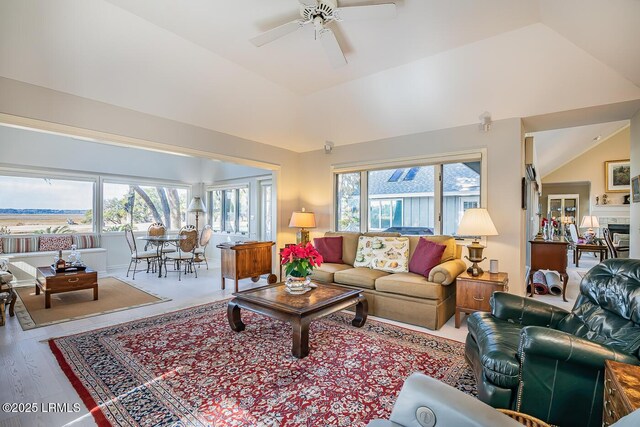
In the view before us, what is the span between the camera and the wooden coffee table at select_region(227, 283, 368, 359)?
2.58m

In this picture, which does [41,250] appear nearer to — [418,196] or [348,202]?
[348,202]

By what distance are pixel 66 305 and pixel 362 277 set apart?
13.6ft

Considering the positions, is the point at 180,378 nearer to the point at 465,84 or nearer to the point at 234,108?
the point at 234,108

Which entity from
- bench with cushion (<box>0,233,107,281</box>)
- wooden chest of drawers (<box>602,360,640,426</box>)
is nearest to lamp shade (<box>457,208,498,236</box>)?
wooden chest of drawers (<box>602,360,640,426</box>)

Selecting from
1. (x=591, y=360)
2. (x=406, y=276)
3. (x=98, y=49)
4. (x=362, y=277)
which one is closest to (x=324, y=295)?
(x=362, y=277)

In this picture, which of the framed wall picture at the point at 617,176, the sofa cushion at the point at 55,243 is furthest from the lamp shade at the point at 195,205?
the framed wall picture at the point at 617,176

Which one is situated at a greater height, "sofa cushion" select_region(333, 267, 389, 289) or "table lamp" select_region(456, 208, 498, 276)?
"table lamp" select_region(456, 208, 498, 276)

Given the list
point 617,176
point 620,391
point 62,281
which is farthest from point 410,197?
point 617,176

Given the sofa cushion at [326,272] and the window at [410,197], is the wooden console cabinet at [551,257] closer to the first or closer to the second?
the window at [410,197]

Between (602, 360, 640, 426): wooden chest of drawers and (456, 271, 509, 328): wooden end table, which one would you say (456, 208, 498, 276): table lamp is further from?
(602, 360, 640, 426): wooden chest of drawers

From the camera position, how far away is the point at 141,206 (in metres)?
7.48

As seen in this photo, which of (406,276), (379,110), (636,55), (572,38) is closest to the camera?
(636,55)

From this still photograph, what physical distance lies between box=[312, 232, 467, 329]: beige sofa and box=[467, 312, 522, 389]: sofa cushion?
3.52 feet

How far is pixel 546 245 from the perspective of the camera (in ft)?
15.1
